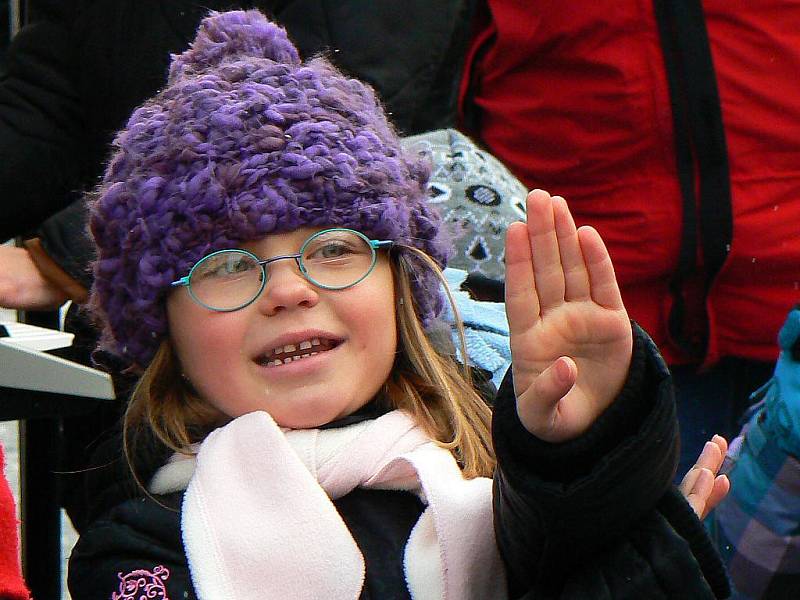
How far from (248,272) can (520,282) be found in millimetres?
434

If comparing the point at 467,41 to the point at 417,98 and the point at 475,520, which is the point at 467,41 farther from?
the point at 475,520

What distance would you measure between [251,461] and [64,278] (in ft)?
2.09

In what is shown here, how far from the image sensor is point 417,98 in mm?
2209

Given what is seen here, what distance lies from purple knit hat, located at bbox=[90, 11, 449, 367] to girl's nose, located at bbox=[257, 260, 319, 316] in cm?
5

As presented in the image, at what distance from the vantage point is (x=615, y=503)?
1.38 metres

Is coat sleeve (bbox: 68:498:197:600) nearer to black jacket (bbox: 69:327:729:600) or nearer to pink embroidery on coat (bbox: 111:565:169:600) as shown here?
pink embroidery on coat (bbox: 111:565:169:600)

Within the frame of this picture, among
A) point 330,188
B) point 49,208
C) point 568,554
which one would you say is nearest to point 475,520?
point 568,554

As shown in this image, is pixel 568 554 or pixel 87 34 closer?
pixel 568 554

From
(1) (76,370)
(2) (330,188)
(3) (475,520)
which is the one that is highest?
(2) (330,188)

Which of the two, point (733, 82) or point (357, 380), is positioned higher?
point (733, 82)

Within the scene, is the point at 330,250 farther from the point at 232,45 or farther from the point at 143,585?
the point at 143,585

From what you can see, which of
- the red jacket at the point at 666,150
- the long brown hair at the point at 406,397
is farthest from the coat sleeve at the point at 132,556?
the red jacket at the point at 666,150

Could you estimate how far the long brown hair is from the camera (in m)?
1.75

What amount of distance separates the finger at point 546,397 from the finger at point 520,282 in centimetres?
7
